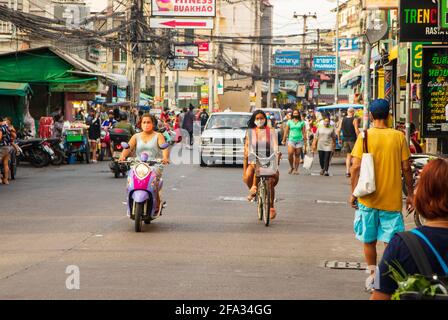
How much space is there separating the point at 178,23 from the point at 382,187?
158ft

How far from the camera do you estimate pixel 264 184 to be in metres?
15.6

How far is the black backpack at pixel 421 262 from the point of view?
446 centimetres

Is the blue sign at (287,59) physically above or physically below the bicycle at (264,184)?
above

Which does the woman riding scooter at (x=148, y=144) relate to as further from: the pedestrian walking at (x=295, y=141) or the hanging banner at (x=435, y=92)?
the pedestrian walking at (x=295, y=141)

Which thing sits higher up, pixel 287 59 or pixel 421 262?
pixel 287 59

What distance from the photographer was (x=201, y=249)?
12469mm

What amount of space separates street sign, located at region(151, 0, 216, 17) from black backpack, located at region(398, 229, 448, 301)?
52.4m

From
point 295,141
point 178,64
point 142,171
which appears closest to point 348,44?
point 178,64

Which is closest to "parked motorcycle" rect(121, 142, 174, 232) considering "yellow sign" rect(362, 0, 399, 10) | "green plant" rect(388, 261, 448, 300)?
"green plant" rect(388, 261, 448, 300)

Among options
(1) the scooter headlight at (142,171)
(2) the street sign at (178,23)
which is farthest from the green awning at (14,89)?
(2) the street sign at (178,23)

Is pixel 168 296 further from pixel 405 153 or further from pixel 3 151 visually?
pixel 3 151

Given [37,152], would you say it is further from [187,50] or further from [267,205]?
[187,50]
